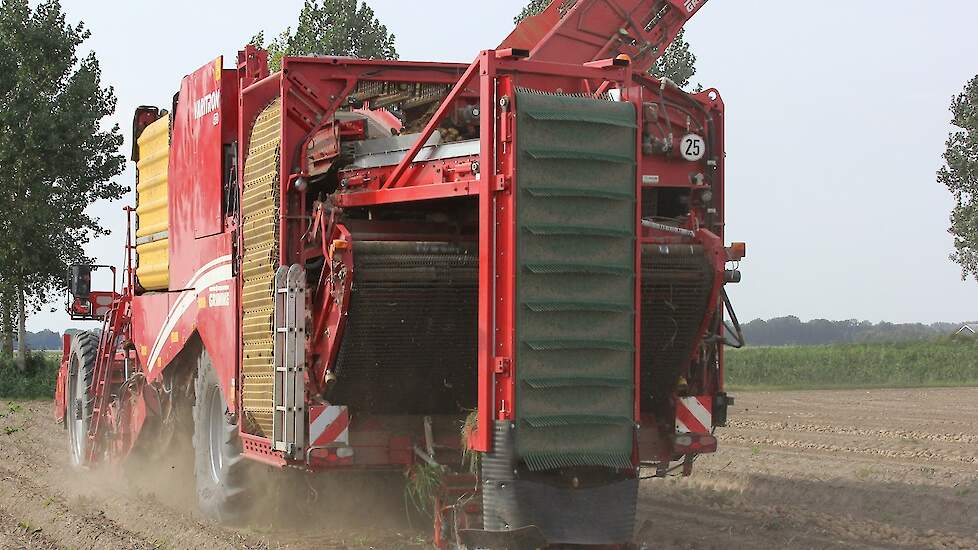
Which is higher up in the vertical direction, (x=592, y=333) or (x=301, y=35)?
(x=301, y=35)

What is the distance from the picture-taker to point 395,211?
29.4 feet

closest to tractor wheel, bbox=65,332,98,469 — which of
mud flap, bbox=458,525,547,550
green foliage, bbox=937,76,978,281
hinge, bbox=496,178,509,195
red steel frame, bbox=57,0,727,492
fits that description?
red steel frame, bbox=57,0,727,492

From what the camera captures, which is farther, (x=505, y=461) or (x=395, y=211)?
(x=395, y=211)

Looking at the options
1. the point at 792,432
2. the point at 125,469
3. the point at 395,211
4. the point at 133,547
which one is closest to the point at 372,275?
the point at 395,211

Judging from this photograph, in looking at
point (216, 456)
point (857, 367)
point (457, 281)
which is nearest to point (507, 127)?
point (457, 281)

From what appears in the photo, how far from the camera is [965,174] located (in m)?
47.9

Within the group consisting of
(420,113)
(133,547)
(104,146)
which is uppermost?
(104,146)

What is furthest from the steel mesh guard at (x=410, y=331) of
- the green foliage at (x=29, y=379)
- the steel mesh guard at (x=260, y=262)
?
the green foliage at (x=29, y=379)

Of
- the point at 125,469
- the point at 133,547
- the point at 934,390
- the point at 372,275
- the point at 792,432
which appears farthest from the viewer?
the point at 934,390

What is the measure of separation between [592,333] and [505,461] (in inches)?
34.2

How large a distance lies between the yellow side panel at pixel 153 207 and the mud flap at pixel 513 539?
238 inches

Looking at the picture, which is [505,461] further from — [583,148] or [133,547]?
[133,547]

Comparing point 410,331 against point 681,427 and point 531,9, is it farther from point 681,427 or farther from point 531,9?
point 531,9

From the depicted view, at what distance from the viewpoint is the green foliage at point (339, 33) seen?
35.1m
